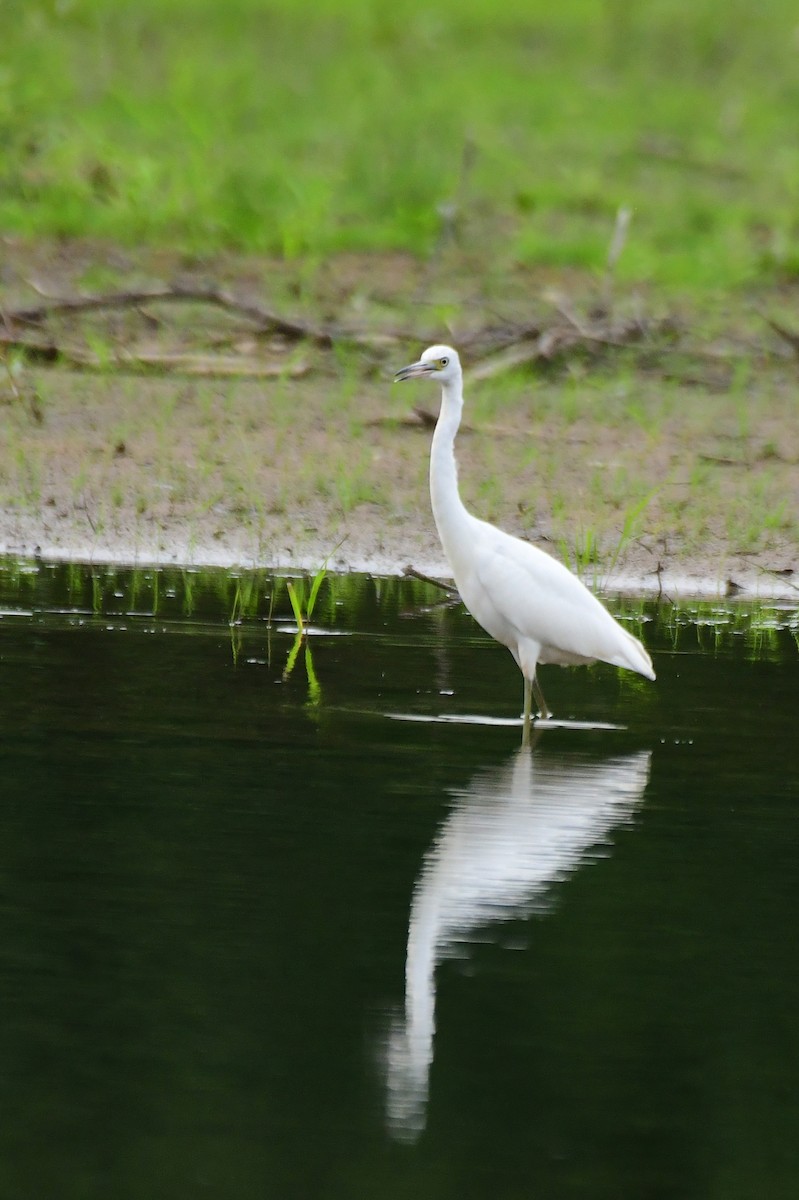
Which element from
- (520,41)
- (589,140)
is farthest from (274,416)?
(520,41)

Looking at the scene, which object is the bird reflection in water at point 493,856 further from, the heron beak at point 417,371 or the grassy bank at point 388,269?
the grassy bank at point 388,269

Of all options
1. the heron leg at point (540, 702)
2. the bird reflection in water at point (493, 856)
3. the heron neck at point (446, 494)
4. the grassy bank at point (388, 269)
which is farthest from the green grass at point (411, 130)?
the bird reflection in water at point (493, 856)

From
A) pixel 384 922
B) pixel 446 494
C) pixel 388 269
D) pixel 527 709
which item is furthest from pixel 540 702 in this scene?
pixel 388 269

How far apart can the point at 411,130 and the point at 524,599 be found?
32.0 feet

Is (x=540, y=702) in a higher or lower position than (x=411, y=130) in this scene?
lower

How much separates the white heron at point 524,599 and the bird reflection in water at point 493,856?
1.97 ft

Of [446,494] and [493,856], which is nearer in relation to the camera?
[493,856]

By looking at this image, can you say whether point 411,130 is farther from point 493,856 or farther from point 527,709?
point 493,856

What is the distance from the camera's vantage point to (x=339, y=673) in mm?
6359

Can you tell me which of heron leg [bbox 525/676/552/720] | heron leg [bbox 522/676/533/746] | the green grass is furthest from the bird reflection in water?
the green grass

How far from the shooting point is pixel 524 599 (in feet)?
20.4

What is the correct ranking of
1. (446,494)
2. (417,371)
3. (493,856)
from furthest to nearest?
1. (417,371)
2. (446,494)
3. (493,856)

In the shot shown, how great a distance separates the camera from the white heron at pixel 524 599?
243 inches

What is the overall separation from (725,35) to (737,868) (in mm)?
18443
